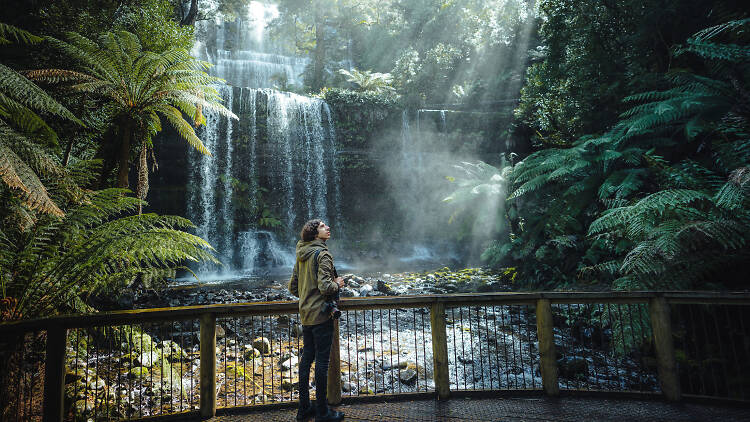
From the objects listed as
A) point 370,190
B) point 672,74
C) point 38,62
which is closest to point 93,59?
point 38,62

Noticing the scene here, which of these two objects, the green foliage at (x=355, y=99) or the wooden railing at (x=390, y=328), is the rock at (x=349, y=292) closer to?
the wooden railing at (x=390, y=328)

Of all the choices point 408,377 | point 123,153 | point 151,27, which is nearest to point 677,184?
point 408,377

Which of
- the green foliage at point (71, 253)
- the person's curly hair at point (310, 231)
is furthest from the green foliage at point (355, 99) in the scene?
the person's curly hair at point (310, 231)

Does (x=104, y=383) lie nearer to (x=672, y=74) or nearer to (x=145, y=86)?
(x=145, y=86)

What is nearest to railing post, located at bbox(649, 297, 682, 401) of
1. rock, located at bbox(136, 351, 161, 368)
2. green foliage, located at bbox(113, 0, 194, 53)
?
rock, located at bbox(136, 351, 161, 368)

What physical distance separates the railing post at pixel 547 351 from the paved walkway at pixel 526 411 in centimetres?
11

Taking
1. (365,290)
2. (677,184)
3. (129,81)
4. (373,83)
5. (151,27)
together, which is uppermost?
(373,83)

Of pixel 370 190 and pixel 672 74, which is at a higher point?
pixel 370 190

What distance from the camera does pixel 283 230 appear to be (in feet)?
54.1

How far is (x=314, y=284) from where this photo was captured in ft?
8.04

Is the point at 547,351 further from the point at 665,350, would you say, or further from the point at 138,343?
the point at 138,343

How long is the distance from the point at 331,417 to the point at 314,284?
3.16 feet

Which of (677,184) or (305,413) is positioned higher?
(677,184)

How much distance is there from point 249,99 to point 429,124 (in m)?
9.19
